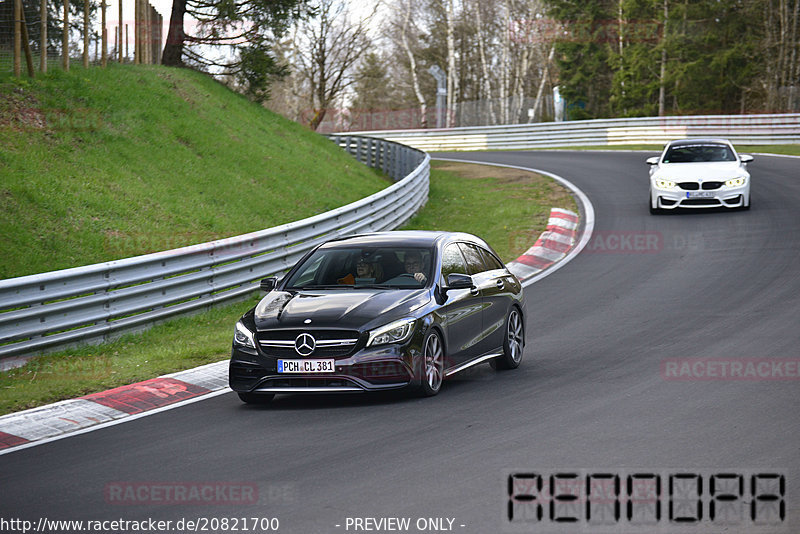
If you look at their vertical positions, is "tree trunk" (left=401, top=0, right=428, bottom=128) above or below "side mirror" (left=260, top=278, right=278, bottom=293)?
above

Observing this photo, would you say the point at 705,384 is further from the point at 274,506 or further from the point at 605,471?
the point at 274,506

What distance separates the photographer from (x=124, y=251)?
16.9 metres

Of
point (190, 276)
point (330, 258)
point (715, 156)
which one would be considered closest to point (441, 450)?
point (330, 258)

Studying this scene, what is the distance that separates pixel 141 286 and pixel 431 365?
5323 mm

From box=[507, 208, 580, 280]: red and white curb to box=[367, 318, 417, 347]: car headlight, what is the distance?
860 centimetres

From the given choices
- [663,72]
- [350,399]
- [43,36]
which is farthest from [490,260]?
[663,72]

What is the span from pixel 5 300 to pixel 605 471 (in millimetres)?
7306

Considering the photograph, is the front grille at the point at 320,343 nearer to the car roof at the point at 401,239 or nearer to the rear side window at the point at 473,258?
the car roof at the point at 401,239

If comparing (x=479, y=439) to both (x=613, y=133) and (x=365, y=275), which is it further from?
(x=613, y=133)

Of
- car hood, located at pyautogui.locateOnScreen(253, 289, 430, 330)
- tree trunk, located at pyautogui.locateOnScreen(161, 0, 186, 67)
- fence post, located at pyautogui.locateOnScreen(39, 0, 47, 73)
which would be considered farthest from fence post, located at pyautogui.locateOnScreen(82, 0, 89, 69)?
car hood, located at pyautogui.locateOnScreen(253, 289, 430, 330)

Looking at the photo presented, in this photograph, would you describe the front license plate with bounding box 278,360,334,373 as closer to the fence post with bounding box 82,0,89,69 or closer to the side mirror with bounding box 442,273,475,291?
the side mirror with bounding box 442,273,475,291

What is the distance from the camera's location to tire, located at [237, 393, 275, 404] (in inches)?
369

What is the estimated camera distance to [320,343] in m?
8.93

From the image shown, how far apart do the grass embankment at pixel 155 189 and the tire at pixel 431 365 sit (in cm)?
306
